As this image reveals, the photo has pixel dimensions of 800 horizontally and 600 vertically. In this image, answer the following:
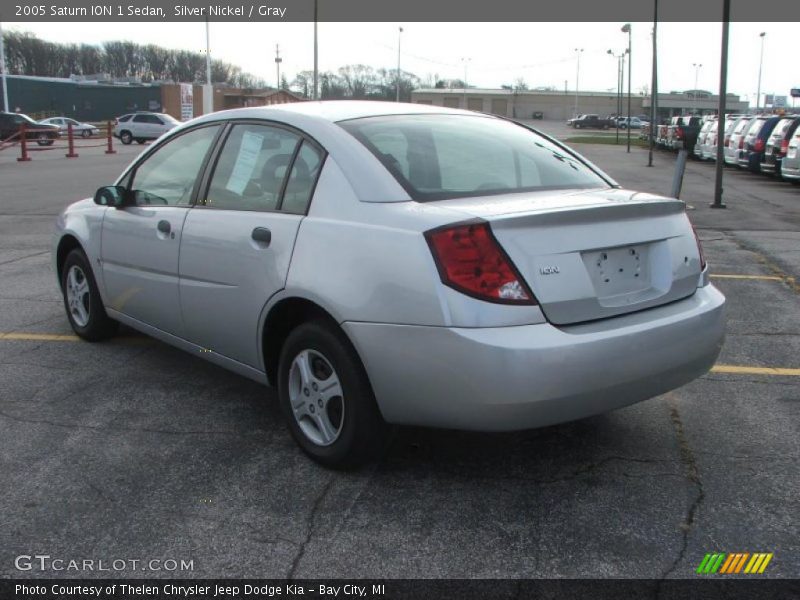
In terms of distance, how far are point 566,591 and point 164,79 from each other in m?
120

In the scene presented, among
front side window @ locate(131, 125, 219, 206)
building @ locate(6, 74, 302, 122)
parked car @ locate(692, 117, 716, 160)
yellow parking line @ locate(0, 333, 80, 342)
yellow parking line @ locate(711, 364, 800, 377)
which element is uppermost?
building @ locate(6, 74, 302, 122)

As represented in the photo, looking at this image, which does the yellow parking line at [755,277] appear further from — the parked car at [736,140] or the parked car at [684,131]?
the parked car at [684,131]

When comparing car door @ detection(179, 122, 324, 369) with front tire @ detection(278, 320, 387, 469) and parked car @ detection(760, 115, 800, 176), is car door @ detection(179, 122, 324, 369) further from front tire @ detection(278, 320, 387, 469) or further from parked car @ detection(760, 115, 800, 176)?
parked car @ detection(760, 115, 800, 176)

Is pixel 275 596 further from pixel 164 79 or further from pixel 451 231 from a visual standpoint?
pixel 164 79

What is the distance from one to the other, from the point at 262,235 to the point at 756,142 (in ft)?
68.3

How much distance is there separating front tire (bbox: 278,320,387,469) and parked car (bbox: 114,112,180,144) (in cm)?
3961

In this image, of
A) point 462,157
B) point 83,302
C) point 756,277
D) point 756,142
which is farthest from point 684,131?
point 462,157

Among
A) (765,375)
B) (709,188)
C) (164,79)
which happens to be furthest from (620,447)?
(164,79)

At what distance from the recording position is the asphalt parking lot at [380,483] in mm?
2850

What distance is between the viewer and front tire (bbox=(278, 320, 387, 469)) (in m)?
3.27

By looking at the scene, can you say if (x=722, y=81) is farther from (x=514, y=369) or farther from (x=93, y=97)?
(x=93, y=97)

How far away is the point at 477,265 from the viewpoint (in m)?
2.99

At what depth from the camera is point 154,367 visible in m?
5.01

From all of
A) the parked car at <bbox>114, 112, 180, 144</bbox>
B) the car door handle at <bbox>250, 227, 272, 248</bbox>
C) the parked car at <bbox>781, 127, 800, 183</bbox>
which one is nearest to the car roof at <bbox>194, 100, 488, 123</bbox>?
the car door handle at <bbox>250, 227, 272, 248</bbox>
